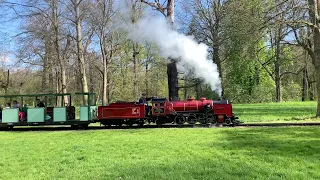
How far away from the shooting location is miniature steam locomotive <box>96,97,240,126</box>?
17.3 m

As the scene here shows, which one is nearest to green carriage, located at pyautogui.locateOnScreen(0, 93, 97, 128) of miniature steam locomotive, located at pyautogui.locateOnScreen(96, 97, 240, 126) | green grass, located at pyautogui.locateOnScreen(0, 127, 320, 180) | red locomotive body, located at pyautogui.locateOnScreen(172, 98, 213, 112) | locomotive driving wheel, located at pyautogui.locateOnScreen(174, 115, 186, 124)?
miniature steam locomotive, located at pyautogui.locateOnScreen(96, 97, 240, 126)

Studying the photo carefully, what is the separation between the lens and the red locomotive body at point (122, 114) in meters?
18.3

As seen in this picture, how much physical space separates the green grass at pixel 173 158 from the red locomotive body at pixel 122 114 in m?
6.14

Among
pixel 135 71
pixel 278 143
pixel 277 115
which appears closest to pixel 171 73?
pixel 277 115

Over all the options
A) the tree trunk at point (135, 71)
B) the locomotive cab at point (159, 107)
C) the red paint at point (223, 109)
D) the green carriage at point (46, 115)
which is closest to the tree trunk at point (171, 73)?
the locomotive cab at point (159, 107)

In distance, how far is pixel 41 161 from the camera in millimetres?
8898

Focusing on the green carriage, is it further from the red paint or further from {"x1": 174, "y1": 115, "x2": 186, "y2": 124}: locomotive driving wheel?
the red paint

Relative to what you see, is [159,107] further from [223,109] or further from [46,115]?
[46,115]

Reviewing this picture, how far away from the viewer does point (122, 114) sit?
18.5 m

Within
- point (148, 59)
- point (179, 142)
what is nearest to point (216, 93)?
point (179, 142)

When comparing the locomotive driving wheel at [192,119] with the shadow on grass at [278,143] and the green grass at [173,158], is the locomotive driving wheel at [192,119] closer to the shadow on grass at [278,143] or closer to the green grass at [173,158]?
the shadow on grass at [278,143]

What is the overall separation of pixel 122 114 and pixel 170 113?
105 inches

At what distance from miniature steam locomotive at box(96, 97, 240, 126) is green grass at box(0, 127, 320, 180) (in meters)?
5.17

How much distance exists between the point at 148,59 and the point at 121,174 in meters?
46.1
